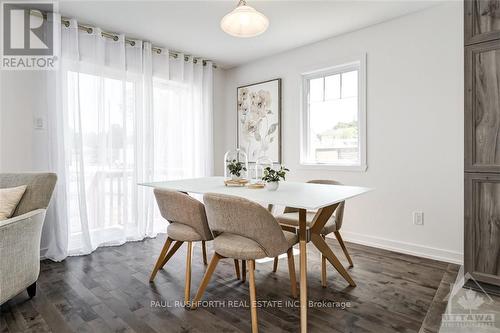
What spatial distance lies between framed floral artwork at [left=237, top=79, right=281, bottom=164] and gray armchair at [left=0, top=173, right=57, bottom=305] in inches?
104

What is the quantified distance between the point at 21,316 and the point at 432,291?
2831mm

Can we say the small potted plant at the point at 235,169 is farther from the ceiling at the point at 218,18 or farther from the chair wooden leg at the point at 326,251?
the ceiling at the point at 218,18

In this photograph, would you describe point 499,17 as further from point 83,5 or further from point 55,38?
point 55,38

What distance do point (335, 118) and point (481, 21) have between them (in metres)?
1.73

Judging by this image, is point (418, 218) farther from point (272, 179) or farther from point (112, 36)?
point (112, 36)

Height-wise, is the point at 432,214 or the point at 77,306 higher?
the point at 432,214

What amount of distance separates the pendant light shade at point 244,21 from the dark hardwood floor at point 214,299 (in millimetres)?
1976

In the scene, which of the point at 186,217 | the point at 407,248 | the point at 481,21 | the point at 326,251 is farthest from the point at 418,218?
the point at 186,217

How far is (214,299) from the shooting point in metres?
2.14

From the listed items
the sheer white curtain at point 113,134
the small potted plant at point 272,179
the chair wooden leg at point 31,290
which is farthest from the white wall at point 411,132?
the chair wooden leg at point 31,290

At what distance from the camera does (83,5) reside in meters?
2.82

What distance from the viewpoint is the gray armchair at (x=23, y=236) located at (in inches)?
72.2

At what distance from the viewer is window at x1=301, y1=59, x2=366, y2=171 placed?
342 cm

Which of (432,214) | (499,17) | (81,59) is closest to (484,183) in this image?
(432,214)
